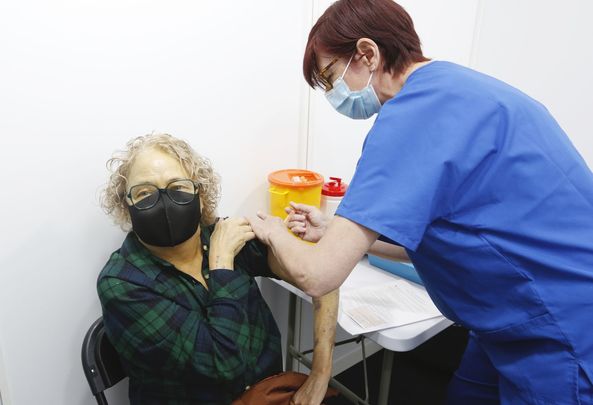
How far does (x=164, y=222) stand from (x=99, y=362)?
0.48 meters

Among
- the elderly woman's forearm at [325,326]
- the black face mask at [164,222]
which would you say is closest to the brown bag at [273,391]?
the elderly woman's forearm at [325,326]

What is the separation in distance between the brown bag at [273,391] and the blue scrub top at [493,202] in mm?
656

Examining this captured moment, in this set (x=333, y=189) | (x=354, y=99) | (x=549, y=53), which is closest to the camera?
(x=354, y=99)

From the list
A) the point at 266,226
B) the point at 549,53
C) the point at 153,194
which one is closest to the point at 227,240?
the point at 266,226

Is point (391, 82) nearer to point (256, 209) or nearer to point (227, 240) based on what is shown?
point (227, 240)

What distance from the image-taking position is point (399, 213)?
31.5 inches

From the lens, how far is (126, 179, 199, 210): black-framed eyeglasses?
1.12 meters

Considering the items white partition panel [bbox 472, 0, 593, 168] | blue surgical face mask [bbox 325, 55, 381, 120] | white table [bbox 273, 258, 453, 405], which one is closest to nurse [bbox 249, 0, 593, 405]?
blue surgical face mask [bbox 325, 55, 381, 120]

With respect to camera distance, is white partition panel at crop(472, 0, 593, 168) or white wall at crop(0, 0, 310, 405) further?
white partition panel at crop(472, 0, 593, 168)

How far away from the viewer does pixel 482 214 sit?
2.78 feet

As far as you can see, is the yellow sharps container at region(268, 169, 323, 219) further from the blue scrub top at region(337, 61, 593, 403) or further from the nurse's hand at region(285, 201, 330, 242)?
the blue scrub top at region(337, 61, 593, 403)

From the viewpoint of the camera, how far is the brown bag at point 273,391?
1202 millimetres

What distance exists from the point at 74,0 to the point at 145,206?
0.64 m

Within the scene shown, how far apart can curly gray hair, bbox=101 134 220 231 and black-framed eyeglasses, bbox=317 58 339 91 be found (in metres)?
0.47
